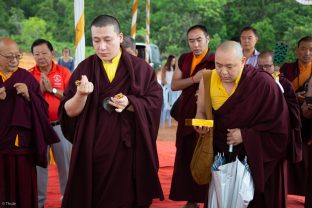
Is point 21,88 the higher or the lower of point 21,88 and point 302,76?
the lower

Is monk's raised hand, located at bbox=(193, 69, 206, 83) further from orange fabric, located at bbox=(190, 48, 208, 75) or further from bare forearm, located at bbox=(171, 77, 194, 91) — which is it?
orange fabric, located at bbox=(190, 48, 208, 75)

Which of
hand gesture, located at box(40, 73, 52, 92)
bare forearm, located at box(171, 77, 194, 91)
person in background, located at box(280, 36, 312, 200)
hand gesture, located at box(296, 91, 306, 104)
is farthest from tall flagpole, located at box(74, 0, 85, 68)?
person in background, located at box(280, 36, 312, 200)

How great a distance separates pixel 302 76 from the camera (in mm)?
5668

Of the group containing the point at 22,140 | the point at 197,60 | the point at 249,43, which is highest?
the point at 249,43

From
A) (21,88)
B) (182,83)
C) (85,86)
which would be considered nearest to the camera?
(85,86)

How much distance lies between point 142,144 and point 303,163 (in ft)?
8.92

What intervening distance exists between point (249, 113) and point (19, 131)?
2065mm

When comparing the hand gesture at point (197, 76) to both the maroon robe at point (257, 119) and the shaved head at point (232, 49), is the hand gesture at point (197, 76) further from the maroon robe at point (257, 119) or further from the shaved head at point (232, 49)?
the shaved head at point (232, 49)

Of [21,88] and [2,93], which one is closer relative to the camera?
[2,93]

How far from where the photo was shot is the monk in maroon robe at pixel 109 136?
11.9ft

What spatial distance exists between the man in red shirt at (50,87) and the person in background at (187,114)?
1189 mm

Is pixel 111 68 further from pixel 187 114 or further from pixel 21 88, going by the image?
pixel 187 114

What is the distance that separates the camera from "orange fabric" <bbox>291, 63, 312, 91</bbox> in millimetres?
5648

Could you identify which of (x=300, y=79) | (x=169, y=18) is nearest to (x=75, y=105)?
(x=300, y=79)
